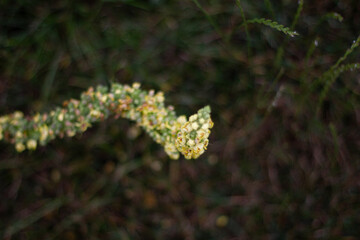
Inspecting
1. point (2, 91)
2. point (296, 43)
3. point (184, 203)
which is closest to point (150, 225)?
point (184, 203)

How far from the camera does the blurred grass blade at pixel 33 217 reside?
2.51 metres

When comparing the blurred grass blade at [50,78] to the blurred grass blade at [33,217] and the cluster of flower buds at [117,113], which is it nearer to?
the cluster of flower buds at [117,113]

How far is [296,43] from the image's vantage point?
2.41 meters

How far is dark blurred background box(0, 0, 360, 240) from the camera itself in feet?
7.93

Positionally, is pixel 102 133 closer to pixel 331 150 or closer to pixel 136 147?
pixel 136 147

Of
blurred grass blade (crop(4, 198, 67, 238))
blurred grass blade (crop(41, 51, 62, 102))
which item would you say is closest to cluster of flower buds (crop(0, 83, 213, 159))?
blurred grass blade (crop(41, 51, 62, 102))

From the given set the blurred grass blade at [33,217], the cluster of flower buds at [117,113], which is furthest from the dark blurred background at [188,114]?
the cluster of flower buds at [117,113]

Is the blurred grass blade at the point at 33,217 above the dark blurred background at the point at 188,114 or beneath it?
beneath

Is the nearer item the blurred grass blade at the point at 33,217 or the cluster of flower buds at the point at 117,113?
the cluster of flower buds at the point at 117,113

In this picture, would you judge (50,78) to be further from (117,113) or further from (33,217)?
(33,217)

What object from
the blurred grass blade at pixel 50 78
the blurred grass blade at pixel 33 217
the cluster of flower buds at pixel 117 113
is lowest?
the blurred grass blade at pixel 33 217

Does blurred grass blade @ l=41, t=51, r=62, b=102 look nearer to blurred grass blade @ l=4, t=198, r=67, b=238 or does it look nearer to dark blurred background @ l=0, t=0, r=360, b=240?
dark blurred background @ l=0, t=0, r=360, b=240

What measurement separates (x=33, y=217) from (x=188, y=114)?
5.41 ft

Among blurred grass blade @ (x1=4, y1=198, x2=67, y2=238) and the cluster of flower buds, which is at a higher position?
the cluster of flower buds
